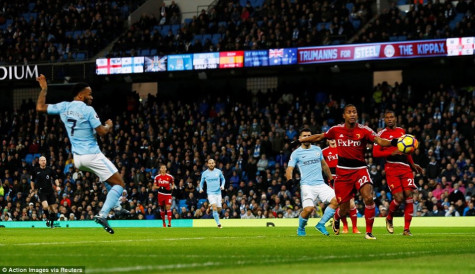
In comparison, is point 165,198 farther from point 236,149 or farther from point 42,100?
point 42,100

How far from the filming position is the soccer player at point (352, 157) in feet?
52.7

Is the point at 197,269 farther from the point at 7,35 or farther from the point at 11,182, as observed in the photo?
the point at 7,35

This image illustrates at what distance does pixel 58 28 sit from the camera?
161 feet

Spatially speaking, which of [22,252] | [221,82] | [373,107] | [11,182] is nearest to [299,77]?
[221,82]

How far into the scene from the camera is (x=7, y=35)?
1941 inches

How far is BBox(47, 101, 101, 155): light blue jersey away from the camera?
1502 cm

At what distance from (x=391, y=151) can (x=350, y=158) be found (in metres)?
3.16

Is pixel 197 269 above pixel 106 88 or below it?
below

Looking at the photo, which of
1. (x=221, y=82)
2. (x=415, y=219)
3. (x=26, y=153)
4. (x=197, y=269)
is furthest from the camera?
(x=221, y=82)

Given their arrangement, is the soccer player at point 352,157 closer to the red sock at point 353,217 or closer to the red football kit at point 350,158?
the red football kit at point 350,158

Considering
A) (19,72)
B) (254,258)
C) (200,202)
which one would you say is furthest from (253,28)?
(254,258)

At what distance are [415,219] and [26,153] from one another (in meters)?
23.2

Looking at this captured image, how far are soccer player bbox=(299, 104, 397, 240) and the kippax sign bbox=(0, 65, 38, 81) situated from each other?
3221cm

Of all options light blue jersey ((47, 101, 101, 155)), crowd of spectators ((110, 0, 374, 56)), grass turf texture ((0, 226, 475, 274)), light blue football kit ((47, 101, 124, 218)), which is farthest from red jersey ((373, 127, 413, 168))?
crowd of spectators ((110, 0, 374, 56))
